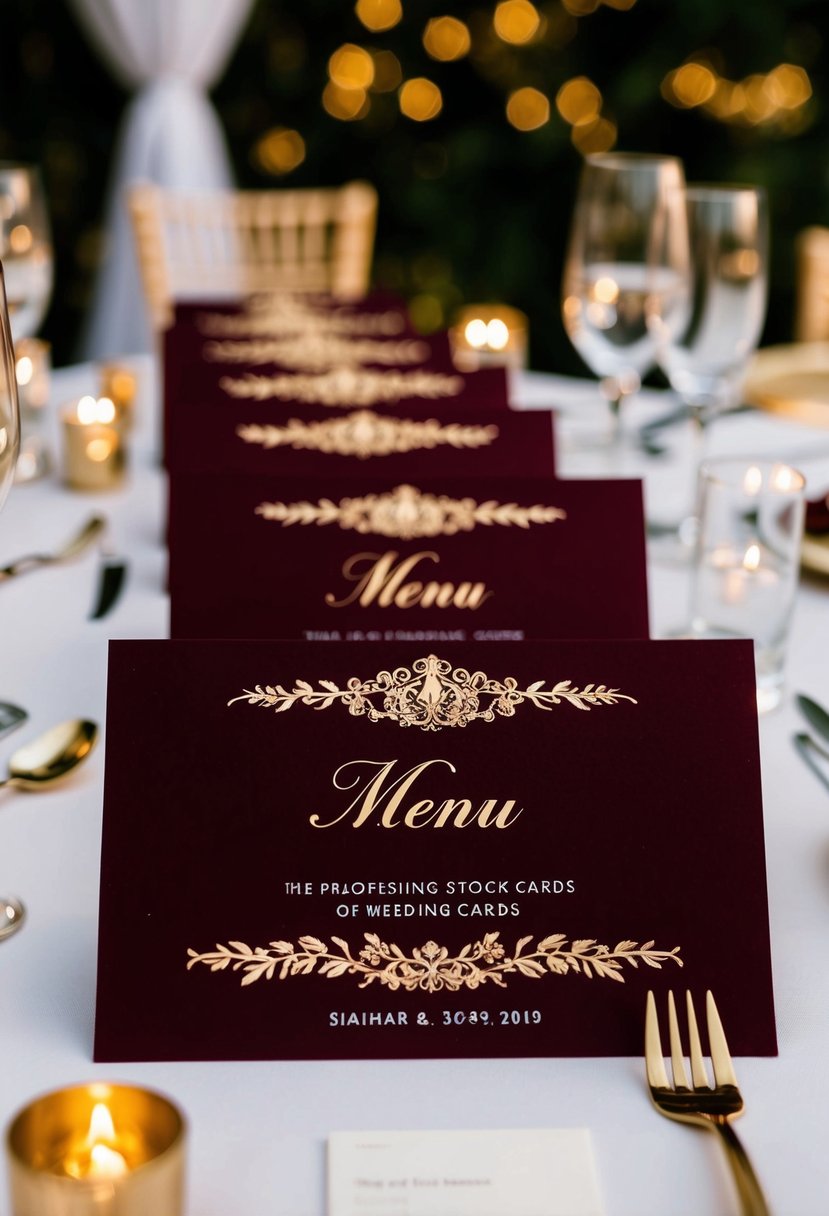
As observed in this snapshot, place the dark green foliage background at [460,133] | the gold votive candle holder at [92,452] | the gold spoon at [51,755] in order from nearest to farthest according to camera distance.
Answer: the gold spoon at [51,755] → the gold votive candle holder at [92,452] → the dark green foliage background at [460,133]

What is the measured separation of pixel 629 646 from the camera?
660 mm

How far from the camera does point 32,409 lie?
1.52 metres

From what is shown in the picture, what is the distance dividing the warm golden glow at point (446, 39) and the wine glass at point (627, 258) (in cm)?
250

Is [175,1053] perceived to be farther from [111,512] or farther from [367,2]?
[367,2]

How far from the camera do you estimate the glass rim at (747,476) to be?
96cm

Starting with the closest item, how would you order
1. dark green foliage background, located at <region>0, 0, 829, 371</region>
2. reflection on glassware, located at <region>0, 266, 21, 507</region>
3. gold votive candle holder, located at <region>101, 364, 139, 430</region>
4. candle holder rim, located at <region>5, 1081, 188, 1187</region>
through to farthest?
candle holder rim, located at <region>5, 1081, 188, 1187</region>, reflection on glassware, located at <region>0, 266, 21, 507</region>, gold votive candle holder, located at <region>101, 364, 139, 430</region>, dark green foliage background, located at <region>0, 0, 829, 371</region>

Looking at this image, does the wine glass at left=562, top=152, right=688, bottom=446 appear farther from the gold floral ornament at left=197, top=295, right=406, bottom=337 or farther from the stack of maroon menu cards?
the stack of maroon menu cards

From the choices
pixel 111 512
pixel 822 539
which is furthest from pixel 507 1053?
pixel 111 512

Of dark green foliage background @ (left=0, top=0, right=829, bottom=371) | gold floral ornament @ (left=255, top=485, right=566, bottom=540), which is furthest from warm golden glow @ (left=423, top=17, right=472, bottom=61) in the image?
gold floral ornament @ (left=255, top=485, right=566, bottom=540)

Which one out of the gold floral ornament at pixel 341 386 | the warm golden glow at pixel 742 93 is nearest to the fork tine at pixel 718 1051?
the gold floral ornament at pixel 341 386

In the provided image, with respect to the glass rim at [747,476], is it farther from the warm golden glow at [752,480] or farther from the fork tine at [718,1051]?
the fork tine at [718,1051]

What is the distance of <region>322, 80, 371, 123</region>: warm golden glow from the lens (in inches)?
147

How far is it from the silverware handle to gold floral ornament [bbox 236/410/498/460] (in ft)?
1.91

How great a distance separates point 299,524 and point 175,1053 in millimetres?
389
